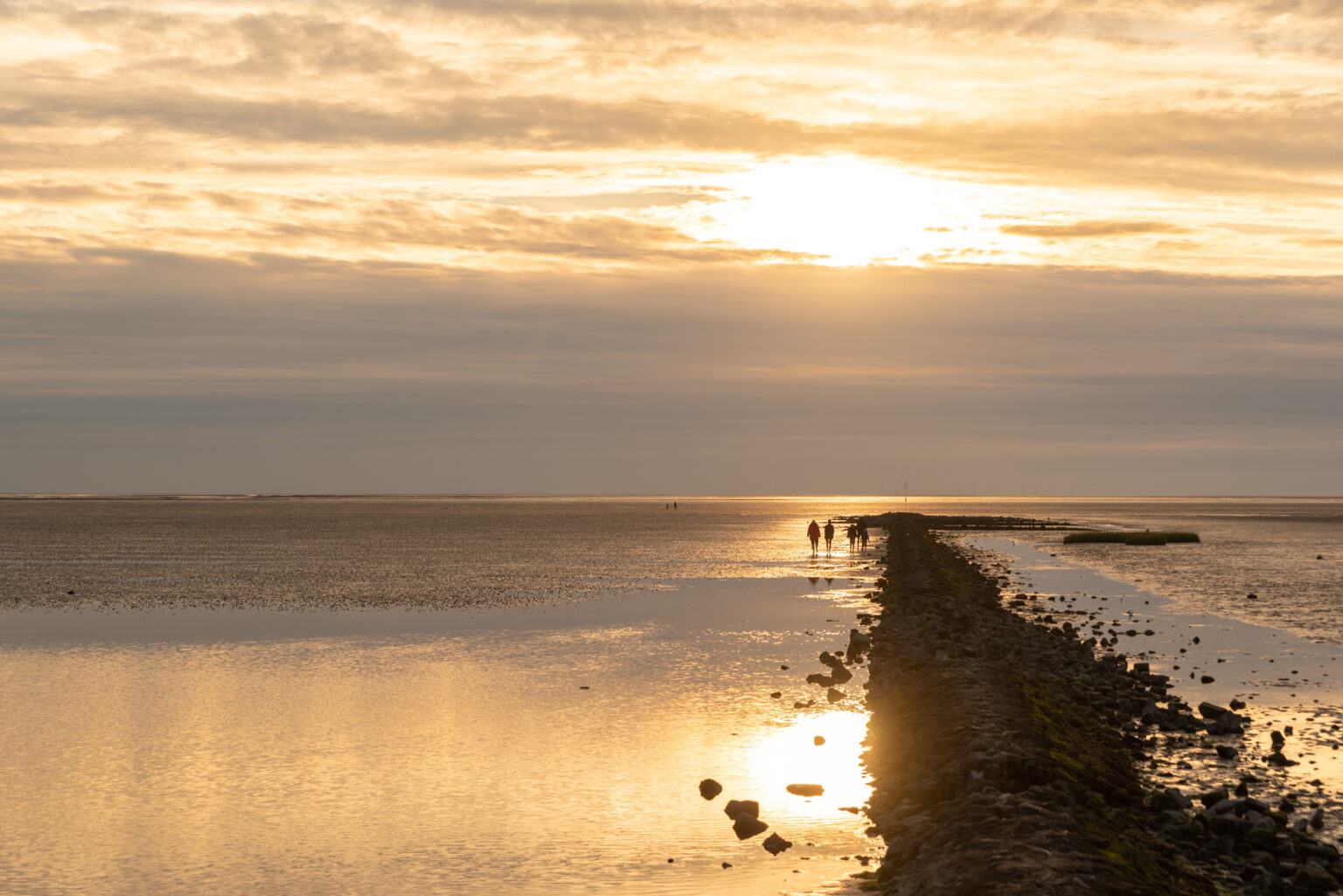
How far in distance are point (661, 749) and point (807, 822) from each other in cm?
517

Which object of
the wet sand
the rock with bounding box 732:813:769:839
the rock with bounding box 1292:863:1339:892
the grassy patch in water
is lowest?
the grassy patch in water

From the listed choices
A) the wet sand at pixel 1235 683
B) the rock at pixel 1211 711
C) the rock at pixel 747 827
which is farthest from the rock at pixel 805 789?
the rock at pixel 1211 711

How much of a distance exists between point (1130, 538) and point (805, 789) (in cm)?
10137

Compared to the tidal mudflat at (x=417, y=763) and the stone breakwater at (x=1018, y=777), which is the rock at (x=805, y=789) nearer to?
the tidal mudflat at (x=417, y=763)

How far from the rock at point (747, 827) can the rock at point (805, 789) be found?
6.39 ft

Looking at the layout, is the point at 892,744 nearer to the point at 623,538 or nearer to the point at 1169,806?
the point at 1169,806

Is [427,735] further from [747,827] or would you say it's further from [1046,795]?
[1046,795]

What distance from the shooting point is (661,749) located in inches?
865

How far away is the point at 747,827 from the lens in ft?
54.7

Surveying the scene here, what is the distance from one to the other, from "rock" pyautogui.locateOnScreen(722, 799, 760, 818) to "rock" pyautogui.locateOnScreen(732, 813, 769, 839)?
0.41 feet

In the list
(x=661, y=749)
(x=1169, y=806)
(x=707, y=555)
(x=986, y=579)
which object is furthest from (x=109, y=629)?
(x=707, y=555)

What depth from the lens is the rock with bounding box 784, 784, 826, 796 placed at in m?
18.8

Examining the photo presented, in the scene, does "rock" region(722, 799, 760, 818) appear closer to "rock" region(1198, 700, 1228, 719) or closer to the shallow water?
the shallow water

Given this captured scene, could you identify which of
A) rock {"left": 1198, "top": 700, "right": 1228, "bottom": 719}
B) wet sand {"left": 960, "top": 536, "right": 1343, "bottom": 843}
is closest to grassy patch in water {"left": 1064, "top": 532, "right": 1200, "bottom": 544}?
wet sand {"left": 960, "top": 536, "right": 1343, "bottom": 843}
